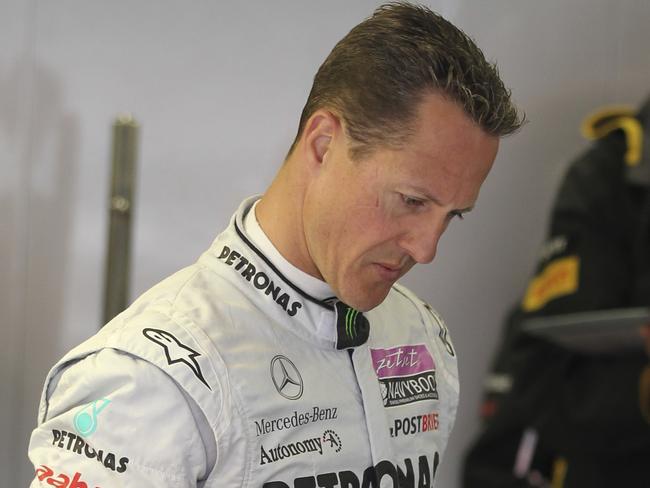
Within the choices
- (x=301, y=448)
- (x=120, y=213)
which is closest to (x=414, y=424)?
(x=301, y=448)

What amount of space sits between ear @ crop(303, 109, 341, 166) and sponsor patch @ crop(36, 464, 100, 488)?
0.33m

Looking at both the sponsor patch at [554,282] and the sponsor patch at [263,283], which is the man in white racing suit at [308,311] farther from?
the sponsor patch at [554,282]

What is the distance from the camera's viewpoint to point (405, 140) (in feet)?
2.95

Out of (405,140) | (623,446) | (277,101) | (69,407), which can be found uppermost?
(277,101)

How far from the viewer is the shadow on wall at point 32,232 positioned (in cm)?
162

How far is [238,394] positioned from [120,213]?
2.74 feet

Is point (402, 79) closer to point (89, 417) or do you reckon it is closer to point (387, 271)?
point (387, 271)

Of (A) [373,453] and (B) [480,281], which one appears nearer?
(A) [373,453]

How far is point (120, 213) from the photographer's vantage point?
A: 1670 millimetres

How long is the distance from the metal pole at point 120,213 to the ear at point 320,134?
77cm

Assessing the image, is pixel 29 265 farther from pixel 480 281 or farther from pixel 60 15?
pixel 480 281

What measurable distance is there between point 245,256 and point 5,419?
82 cm

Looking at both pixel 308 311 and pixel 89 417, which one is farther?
pixel 308 311

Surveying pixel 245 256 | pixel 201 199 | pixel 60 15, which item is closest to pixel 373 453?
pixel 245 256
